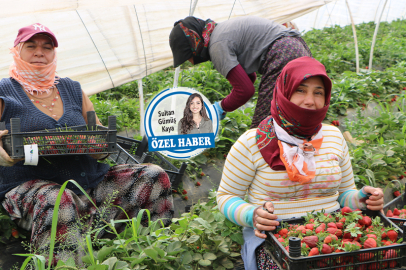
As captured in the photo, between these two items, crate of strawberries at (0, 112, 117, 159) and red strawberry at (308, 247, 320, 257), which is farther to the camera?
crate of strawberries at (0, 112, 117, 159)

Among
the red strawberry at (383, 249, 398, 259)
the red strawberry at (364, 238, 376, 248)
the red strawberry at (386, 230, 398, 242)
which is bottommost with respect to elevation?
the red strawberry at (383, 249, 398, 259)

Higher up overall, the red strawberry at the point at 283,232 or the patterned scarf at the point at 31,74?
the patterned scarf at the point at 31,74

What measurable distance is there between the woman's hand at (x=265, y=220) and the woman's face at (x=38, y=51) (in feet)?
5.34

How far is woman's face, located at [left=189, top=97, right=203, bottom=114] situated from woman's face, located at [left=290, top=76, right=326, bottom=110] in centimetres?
116

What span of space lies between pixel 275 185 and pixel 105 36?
7.34 ft

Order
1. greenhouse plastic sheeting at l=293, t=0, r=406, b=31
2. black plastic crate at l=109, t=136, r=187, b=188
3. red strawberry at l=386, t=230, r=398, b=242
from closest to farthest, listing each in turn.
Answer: red strawberry at l=386, t=230, r=398, b=242 → black plastic crate at l=109, t=136, r=187, b=188 → greenhouse plastic sheeting at l=293, t=0, r=406, b=31

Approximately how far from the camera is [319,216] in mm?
1681

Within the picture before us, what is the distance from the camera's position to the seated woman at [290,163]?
1.75m

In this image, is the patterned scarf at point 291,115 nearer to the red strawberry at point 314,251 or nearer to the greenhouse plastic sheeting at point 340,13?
the red strawberry at point 314,251

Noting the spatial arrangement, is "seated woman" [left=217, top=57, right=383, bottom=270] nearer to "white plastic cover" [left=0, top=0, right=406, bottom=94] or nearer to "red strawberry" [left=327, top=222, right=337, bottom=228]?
"red strawberry" [left=327, top=222, right=337, bottom=228]

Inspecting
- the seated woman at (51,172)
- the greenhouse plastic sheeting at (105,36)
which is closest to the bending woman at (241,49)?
the greenhouse plastic sheeting at (105,36)

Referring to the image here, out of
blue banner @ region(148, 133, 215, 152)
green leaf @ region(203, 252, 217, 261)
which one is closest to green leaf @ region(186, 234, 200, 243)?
green leaf @ region(203, 252, 217, 261)

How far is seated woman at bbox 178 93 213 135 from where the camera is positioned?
2.85 metres

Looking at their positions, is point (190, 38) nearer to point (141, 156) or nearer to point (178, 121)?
point (178, 121)
